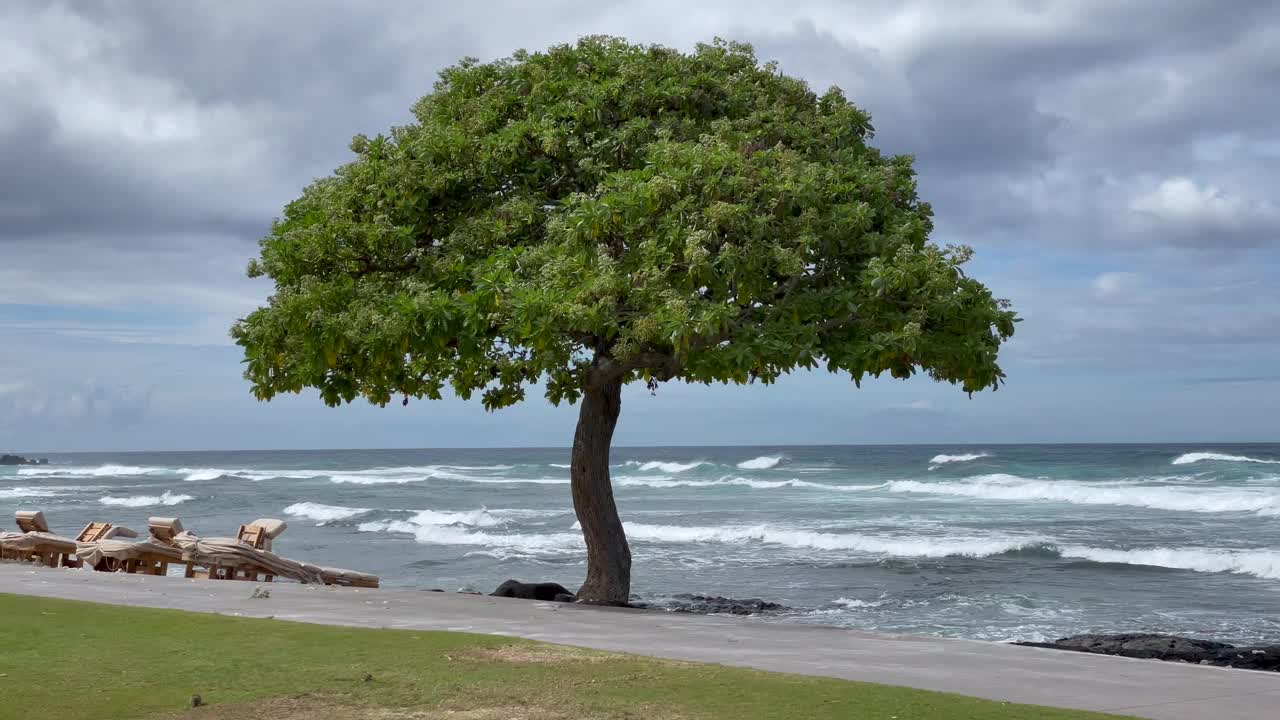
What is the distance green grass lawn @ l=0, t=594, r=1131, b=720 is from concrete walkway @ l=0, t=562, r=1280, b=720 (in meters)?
0.66

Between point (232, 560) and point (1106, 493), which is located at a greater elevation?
point (1106, 493)

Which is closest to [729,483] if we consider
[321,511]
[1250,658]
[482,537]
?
[321,511]

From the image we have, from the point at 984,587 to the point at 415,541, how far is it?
1649 centimetres

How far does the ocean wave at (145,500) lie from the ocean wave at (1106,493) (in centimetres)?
3391

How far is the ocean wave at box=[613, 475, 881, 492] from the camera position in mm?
62125

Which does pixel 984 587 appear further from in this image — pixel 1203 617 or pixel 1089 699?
pixel 1089 699

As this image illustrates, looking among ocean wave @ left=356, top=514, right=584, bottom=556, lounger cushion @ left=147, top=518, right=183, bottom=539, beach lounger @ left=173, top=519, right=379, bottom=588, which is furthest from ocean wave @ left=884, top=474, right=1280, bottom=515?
lounger cushion @ left=147, top=518, right=183, bottom=539

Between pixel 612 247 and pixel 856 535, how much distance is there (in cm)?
2323

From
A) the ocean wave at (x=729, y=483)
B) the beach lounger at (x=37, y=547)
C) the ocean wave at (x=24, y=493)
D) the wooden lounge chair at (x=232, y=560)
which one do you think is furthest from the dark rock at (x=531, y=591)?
the ocean wave at (x=24, y=493)

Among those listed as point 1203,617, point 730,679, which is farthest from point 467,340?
point 1203,617

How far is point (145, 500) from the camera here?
5562cm

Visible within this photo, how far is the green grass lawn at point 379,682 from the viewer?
7.23 meters

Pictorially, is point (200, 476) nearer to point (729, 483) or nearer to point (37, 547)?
point (729, 483)

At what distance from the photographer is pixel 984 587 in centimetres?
2328
